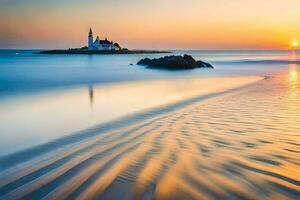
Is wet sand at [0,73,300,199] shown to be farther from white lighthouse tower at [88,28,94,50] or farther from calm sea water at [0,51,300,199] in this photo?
white lighthouse tower at [88,28,94,50]

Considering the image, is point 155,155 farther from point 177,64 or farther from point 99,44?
point 99,44

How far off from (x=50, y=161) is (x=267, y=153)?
133 inches

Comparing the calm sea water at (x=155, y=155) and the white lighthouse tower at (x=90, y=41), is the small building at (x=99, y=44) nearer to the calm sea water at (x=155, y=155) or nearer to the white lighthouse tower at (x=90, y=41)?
the white lighthouse tower at (x=90, y=41)

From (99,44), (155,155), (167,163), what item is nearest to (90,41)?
(99,44)

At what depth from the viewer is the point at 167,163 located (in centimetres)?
456

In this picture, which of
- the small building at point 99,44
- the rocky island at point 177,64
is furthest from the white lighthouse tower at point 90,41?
the rocky island at point 177,64

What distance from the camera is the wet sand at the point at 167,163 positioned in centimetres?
361

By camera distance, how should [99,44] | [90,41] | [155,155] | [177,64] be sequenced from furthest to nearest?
[90,41], [99,44], [177,64], [155,155]

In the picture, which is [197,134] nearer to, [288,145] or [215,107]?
[288,145]

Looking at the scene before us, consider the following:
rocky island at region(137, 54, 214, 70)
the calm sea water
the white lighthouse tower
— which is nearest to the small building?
the white lighthouse tower

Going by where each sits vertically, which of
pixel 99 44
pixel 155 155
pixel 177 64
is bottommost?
pixel 155 155

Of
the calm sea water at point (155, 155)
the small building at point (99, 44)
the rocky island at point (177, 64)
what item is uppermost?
the small building at point (99, 44)

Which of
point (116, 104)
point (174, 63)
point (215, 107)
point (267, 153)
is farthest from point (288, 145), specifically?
point (174, 63)

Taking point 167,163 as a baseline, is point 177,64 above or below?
above
